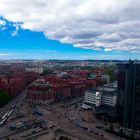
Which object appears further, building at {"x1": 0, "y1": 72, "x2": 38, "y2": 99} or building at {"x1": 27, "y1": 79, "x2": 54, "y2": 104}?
building at {"x1": 0, "y1": 72, "x2": 38, "y2": 99}

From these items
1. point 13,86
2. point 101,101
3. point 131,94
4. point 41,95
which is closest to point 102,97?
point 101,101

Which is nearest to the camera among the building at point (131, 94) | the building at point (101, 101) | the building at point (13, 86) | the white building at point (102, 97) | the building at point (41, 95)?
the building at point (131, 94)

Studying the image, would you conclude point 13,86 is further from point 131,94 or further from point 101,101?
point 131,94

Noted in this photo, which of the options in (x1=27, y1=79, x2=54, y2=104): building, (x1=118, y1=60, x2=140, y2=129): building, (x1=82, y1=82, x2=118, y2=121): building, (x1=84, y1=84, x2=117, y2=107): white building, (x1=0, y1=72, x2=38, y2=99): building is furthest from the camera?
(x1=0, y1=72, x2=38, y2=99): building

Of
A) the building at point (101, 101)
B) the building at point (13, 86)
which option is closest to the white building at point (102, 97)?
the building at point (101, 101)

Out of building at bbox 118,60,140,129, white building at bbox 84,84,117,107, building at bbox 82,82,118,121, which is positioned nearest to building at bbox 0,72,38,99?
building at bbox 82,82,118,121

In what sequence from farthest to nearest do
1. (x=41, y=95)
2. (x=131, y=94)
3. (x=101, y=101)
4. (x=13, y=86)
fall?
(x=13, y=86) < (x=41, y=95) < (x=101, y=101) < (x=131, y=94)

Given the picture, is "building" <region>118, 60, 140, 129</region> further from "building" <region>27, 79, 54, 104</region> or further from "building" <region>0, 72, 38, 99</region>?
"building" <region>0, 72, 38, 99</region>

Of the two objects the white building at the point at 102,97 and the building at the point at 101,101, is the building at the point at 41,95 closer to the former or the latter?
the building at the point at 101,101
